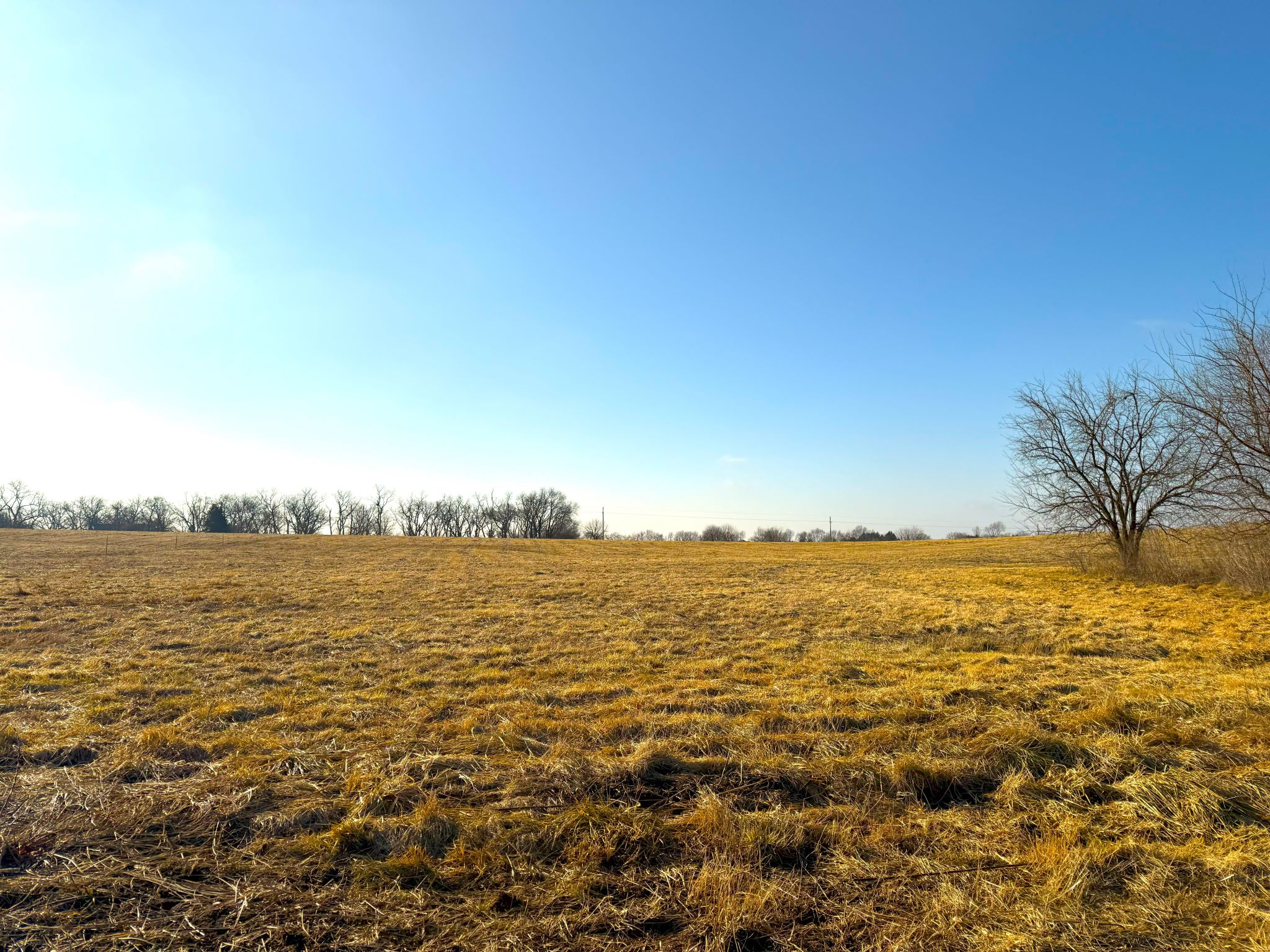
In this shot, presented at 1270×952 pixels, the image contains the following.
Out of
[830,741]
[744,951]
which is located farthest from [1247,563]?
[744,951]

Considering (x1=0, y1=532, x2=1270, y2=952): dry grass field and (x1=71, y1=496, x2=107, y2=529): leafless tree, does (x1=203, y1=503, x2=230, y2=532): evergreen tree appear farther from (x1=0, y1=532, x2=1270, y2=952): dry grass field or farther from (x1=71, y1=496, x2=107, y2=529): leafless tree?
(x1=0, y1=532, x2=1270, y2=952): dry grass field

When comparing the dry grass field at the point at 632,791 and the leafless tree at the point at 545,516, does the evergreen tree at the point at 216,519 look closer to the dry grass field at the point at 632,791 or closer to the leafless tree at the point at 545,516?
the leafless tree at the point at 545,516

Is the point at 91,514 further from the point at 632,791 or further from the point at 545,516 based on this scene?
the point at 632,791

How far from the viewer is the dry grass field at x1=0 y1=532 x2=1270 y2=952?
135 inches

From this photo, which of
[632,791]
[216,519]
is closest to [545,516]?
[216,519]

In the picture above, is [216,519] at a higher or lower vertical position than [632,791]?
higher

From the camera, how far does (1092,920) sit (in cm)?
338

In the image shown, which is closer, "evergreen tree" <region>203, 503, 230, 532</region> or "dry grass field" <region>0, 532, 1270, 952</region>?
"dry grass field" <region>0, 532, 1270, 952</region>

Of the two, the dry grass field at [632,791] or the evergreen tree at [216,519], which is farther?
the evergreen tree at [216,519]

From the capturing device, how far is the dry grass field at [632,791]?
135 inches

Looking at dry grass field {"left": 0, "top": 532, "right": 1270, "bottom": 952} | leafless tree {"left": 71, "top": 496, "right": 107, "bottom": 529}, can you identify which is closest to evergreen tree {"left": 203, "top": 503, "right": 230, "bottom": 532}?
leafless tree {"left": 71, "top": 496, "right": 107, "bottom": 529}

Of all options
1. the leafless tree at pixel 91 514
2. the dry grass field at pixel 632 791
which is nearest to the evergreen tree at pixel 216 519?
the leafless tree at pixel 91 514

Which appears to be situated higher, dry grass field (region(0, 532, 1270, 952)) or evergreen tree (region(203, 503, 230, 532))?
evergreen tree (region(203, 503, 230, 532))

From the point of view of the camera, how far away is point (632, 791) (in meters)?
5.02
